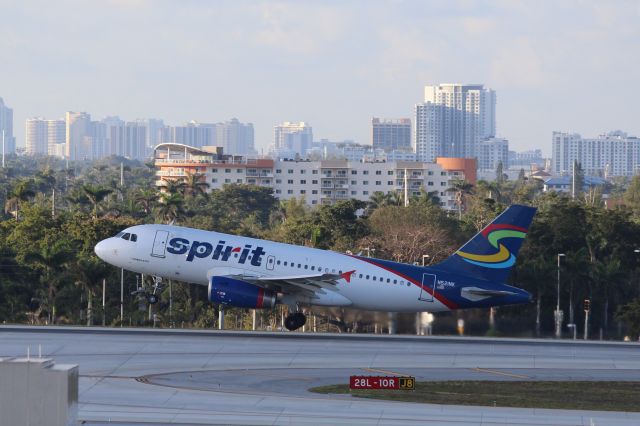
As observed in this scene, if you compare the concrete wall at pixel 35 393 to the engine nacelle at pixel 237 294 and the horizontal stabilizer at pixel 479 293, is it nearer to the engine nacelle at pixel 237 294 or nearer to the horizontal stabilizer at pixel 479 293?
the engine nacelle at pixel 237 294

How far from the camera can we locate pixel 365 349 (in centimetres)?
4781

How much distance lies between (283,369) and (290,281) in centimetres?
966

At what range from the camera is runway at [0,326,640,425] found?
113 ft

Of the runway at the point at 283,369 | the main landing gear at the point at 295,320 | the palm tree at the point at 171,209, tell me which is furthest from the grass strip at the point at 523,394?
the palm tree at the point at 171,209

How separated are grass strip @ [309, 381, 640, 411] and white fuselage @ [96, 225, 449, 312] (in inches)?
483

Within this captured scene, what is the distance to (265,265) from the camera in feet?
175

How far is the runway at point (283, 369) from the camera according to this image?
34.5 metres

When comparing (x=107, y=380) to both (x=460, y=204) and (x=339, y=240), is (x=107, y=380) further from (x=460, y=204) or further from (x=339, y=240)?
(x=460, y=204)

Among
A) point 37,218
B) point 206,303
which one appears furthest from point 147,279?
point 37,218

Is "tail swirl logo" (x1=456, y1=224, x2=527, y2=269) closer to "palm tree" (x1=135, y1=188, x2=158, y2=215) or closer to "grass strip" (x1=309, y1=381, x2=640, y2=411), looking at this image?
"grass strip" (x1=309, y1=381, x2=640, y2=411)

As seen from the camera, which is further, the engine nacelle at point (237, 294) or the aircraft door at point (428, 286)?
the aircraft door at point (428, 286)

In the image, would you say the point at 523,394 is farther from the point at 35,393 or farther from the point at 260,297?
the point at 35,393

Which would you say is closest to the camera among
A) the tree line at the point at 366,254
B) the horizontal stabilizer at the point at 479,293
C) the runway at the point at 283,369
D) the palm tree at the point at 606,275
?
the runway at the point at 283,369

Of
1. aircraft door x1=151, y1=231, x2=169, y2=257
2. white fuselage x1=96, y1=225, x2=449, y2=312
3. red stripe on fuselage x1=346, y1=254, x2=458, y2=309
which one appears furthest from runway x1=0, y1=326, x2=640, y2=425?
aircraft door x1=151, y1=231, x2=169, y2=257
